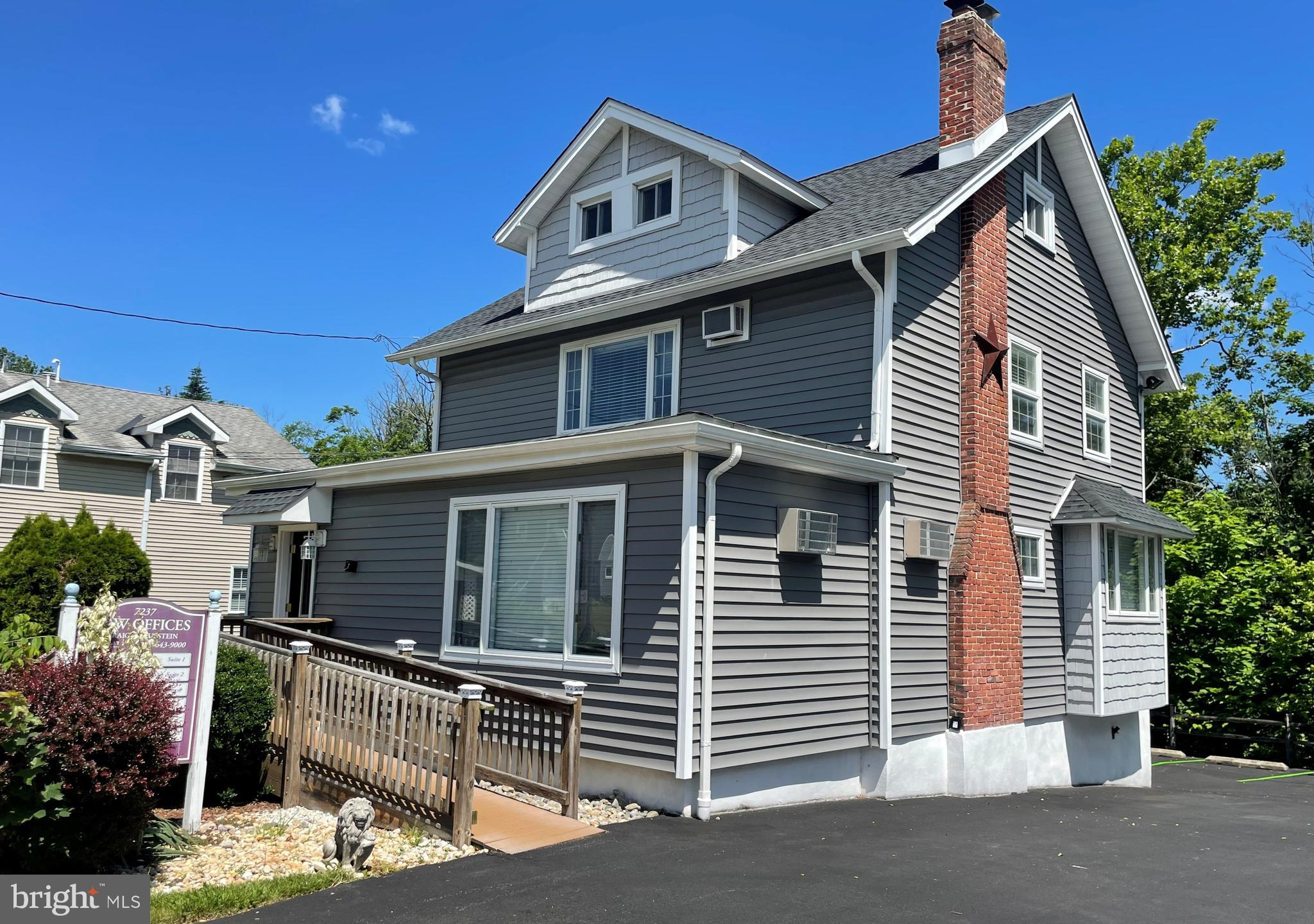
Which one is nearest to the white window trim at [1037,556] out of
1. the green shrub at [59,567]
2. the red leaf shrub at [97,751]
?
the red leaf shrub at [97,751]

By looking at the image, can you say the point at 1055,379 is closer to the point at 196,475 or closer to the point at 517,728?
the point at 517,728

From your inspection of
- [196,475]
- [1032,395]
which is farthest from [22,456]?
[1032,395]

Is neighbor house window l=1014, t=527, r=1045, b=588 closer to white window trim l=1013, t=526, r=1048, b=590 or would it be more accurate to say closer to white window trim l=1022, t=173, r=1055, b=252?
white window trim l=1013, t=526, r=1048, b=590

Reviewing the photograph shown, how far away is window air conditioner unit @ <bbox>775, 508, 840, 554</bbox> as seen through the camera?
8.96 metres

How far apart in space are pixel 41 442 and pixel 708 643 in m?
21.6

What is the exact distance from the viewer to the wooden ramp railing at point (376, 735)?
702 centimetres

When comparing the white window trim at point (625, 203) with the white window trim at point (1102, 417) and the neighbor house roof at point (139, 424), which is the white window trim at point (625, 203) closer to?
the white window trim at point (1102, 417)

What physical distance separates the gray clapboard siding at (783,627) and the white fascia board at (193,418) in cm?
2119

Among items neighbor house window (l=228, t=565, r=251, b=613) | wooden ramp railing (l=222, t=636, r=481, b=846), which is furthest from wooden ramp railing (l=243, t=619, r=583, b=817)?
neighbor house window (l=228, t=565, r=251, b=613)

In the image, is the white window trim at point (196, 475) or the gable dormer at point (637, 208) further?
the white window trim at point (196, 475)

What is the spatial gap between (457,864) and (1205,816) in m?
8.30

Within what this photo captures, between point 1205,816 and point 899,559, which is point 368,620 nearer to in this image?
point 899,559

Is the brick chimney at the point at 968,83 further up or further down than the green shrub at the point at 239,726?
further up

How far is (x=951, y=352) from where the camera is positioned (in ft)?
37.7
